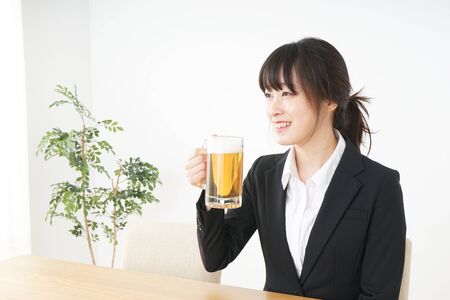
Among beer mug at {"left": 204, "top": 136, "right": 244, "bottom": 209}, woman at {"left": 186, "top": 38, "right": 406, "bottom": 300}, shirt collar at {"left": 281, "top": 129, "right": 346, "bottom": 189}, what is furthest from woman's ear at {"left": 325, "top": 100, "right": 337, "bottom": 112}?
beer mug at {"left": 204, "top": 136, "right": 244, "bottom": 209}

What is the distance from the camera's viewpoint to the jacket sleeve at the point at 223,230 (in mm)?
1482

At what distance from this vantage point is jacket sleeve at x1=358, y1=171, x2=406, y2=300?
4.49 feet

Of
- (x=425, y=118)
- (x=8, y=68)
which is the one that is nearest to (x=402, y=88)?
(x=425, y=118)

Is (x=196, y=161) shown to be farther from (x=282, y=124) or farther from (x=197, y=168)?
(x=282, y=124)

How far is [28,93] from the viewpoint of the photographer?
10.3ft

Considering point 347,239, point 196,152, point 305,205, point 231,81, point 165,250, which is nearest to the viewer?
point 196,152

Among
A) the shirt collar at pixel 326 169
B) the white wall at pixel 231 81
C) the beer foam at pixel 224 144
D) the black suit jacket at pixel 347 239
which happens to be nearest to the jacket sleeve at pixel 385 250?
the black suit jacket at pixel 347 239

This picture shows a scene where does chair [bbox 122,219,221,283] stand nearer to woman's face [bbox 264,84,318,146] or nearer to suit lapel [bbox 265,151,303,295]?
suit lapel [bbox 265,151,303,295]

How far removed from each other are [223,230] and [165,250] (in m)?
0.37

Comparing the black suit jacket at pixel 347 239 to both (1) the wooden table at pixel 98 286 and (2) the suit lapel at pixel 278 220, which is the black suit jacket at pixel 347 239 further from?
(1) the wooden table at pixel 98 286

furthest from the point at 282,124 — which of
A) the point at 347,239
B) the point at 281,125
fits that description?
the point at 347,239

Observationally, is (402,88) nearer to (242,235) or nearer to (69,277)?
(242,235)

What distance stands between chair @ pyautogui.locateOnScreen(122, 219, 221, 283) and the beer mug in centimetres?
56

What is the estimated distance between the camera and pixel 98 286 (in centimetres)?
138
